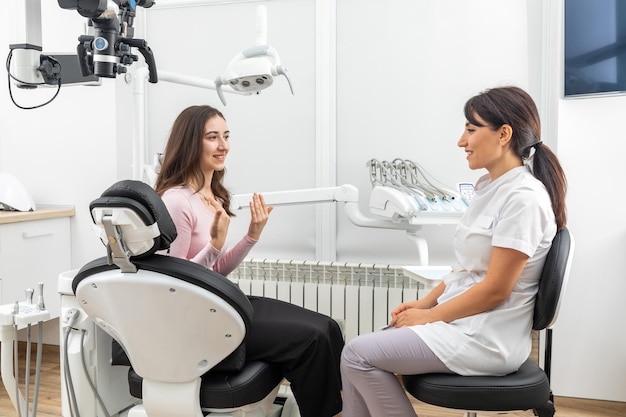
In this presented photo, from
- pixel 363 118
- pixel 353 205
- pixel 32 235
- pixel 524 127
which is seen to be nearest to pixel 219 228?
pixel 353 205

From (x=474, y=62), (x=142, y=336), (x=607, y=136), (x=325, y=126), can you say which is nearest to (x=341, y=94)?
(x=325, y=126)

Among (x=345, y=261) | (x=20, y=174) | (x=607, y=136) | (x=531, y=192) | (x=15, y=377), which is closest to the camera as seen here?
(x=531, y=192)

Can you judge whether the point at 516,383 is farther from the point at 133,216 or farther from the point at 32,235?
the point at 32,235

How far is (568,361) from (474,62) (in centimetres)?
135

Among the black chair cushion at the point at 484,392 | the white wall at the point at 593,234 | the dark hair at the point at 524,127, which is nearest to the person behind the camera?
the black chair cushion at the point at 484,392

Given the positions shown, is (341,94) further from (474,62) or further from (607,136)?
(607,136)

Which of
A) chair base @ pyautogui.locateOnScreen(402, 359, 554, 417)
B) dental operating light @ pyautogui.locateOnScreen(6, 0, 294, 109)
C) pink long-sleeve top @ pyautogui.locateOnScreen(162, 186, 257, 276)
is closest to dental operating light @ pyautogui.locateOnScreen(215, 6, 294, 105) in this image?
dental operating light @ pyautogui.locateOnScreen(6, 0, 294, 109)

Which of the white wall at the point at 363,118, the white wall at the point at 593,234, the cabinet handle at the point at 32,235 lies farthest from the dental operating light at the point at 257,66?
the cabinet handle at the point at 32,235

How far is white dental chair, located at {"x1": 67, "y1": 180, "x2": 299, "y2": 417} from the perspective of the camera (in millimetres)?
1277

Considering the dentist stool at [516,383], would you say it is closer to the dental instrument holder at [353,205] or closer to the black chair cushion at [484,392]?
the black chair cushion at [484,392]

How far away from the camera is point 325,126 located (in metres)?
2.83

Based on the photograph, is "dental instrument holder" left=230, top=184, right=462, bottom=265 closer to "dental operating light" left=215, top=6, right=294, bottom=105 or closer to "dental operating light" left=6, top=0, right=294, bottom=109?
"dental operating light" left=215, top=6, right=294, bottom=105

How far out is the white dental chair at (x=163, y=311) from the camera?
4.19 ft

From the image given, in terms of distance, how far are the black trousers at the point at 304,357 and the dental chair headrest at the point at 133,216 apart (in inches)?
19.3
